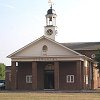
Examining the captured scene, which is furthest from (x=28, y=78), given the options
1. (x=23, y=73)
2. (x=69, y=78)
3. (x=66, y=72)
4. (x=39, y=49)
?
(x=69, y=78)

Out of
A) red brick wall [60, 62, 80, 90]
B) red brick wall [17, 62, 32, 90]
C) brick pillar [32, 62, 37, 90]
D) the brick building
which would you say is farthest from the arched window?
red brick wall [17, 62, 32, 90]

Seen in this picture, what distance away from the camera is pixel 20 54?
61.8 m

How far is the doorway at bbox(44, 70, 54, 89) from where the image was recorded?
63.6 m

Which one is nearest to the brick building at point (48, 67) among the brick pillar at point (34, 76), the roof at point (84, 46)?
the brick pillar at point (34, 76)

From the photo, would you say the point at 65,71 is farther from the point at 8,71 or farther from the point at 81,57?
the point at 8,71

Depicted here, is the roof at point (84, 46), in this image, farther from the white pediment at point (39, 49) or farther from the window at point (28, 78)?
the window at point (28, 78)

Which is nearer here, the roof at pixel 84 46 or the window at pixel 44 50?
the window at pixel 44 50

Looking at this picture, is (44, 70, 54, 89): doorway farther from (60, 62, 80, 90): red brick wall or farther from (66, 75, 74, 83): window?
(66, 75, 74, 83): window

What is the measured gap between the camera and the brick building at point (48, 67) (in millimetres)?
59938

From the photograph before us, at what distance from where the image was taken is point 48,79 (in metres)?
63.9

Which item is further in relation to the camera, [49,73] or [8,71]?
[8,71]

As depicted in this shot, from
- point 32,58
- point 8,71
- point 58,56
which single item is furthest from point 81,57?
point 8,71

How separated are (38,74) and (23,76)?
107 inches

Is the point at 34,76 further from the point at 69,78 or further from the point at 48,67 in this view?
the point at 69,78
